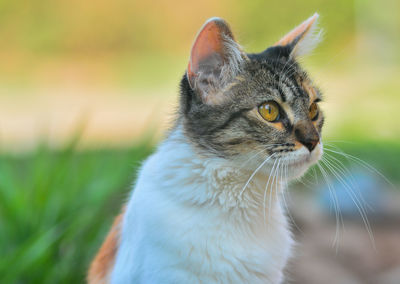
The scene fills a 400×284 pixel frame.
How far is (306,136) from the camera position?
2.07 metres

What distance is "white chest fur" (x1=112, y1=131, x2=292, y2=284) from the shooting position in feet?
6.48

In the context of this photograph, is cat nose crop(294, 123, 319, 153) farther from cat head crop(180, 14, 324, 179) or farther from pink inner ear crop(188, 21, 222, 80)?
pink inner ear crop(188, 21, 222, 80)

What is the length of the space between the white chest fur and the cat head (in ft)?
0.33

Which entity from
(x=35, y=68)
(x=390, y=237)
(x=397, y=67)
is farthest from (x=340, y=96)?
(x=35, y=68)

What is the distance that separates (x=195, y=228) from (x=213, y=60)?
729mm

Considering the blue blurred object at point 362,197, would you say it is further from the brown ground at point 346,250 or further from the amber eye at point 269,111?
the amber eye at point 269,111

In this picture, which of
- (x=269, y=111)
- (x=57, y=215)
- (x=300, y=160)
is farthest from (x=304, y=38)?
(x=57, y=215)

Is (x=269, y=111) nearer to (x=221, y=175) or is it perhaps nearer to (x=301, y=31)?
(x=221, y=175)

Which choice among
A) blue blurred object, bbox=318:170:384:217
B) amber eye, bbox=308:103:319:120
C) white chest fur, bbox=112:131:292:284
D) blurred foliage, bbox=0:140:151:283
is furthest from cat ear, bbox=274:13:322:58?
blue blurred object, bbox=318:170:384:217

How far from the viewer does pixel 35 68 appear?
33.6 feet

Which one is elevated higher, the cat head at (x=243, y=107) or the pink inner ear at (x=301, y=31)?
the pink inner ear at (x=301, y=31)

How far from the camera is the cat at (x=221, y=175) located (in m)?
2.00

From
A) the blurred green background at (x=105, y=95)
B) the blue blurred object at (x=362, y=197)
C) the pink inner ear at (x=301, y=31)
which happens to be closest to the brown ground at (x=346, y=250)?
the blue blurred object at (x=362, y=197)

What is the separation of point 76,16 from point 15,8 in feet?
4.33
